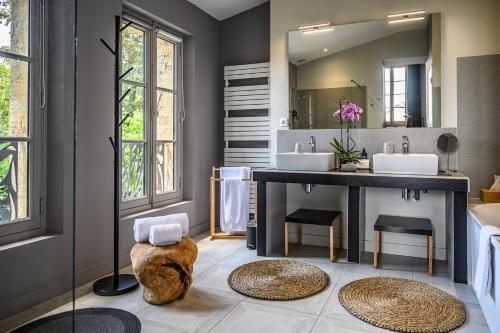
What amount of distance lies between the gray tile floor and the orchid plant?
1.11 meters

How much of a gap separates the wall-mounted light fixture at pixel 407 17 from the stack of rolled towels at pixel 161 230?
279 cm

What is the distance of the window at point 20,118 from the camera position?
210cm

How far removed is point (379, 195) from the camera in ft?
12.5

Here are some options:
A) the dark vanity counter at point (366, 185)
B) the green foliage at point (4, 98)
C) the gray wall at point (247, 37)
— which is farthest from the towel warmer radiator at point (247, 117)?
the green foliage at point (4, 98)

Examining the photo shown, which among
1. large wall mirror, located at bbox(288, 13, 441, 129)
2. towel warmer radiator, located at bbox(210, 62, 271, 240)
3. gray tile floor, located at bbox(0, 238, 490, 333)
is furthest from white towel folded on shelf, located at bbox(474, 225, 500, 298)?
towel warmer radiator, located at bbox(210, 62, 271, 240)

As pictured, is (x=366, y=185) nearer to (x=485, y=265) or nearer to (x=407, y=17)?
(x=485, y=265)

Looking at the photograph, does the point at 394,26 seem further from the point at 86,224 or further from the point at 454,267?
the point at 86,224

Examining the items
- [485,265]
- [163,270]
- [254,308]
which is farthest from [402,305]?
[163,270]

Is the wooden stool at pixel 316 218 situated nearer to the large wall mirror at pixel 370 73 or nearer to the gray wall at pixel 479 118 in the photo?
the large wall mirror at pixel 370 73

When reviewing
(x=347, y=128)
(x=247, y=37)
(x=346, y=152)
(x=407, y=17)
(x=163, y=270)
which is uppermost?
(x=247, y=37)

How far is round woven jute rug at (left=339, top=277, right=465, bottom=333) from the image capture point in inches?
90.1

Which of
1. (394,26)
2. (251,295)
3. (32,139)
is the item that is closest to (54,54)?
(32,139)

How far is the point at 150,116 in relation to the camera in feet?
12.6

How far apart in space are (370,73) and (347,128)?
0.59 meters
